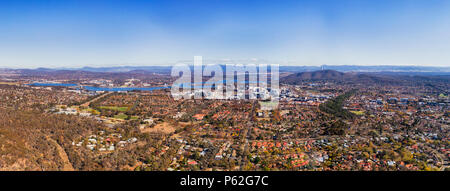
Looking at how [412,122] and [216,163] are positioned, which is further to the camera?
[412,122]

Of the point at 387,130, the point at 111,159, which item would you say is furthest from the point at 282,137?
the point at 111,159

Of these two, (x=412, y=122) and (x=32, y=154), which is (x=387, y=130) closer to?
(x=412, y=122)
